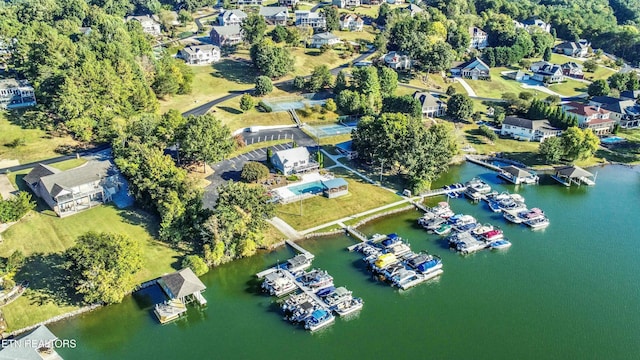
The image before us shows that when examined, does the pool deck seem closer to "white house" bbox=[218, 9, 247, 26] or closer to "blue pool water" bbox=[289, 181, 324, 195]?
"blue pool water" bbox=[289, 181, 324, 195]

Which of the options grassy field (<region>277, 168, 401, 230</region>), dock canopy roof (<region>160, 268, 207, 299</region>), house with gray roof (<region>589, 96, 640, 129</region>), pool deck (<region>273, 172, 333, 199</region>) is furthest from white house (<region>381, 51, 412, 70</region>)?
dock canopy roof (<region>160, 268, 207, 299</region>)

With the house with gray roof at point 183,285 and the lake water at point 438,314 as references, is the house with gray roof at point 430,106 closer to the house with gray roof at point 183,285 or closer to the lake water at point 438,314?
the lake water at point 438,314

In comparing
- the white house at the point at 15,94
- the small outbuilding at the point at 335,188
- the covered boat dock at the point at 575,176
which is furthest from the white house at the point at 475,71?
the white house at the point at 15,94

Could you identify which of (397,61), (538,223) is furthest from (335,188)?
(397,61)

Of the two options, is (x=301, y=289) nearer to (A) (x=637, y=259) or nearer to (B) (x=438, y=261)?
(B) (x=438, y=261)

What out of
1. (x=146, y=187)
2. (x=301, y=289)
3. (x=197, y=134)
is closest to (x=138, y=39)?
(x=197, y=134)
